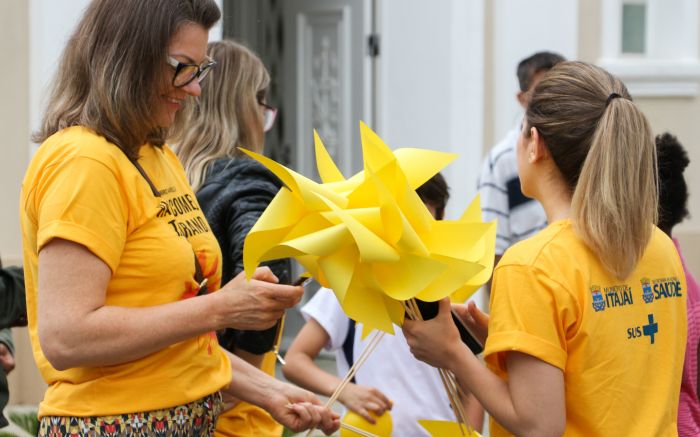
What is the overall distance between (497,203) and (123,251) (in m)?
3.36

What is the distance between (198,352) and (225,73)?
121 cm

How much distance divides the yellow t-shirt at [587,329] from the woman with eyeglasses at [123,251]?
0.48 m

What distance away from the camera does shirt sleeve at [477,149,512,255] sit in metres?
5.62

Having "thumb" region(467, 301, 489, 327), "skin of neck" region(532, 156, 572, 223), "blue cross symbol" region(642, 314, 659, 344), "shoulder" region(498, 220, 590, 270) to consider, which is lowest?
"thumb" region(467, 301, 489, 327)

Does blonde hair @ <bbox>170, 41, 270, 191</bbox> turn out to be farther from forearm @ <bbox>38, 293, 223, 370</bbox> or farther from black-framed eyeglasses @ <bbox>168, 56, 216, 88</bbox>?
forearm @ <bbox>38, 293, 223, 370</bbox>

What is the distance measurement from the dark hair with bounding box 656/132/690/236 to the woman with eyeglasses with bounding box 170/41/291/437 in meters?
1.17

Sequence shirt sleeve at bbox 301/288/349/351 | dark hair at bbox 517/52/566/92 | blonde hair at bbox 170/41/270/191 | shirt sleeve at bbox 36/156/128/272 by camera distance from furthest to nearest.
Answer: dark hair at bbox 517/52/566/92
shirt sleeve at bbox 301/288/349/351
blonde hair at bbox 170/41/270/191
shirt sleeve at bbox 36/156/128/272

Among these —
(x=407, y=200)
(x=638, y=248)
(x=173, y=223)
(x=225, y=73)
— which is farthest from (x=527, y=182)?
(x=225, y=73)

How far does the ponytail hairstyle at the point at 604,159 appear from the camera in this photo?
8.21 ft

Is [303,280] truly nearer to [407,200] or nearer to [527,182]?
[407,200]

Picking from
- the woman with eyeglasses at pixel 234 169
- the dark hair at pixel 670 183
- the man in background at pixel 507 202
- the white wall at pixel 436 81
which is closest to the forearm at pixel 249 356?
the woman with eyeglasses at pixel 234 169

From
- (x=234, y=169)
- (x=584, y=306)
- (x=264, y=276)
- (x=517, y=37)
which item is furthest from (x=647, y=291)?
(x=517, y=37)

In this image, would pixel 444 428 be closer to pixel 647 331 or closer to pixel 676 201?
pixel 647 331

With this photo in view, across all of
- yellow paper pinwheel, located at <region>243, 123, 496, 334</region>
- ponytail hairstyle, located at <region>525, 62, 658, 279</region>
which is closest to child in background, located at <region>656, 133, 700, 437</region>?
ponytail hairstyle, located at <region>525, 62, 658, 279</region>
